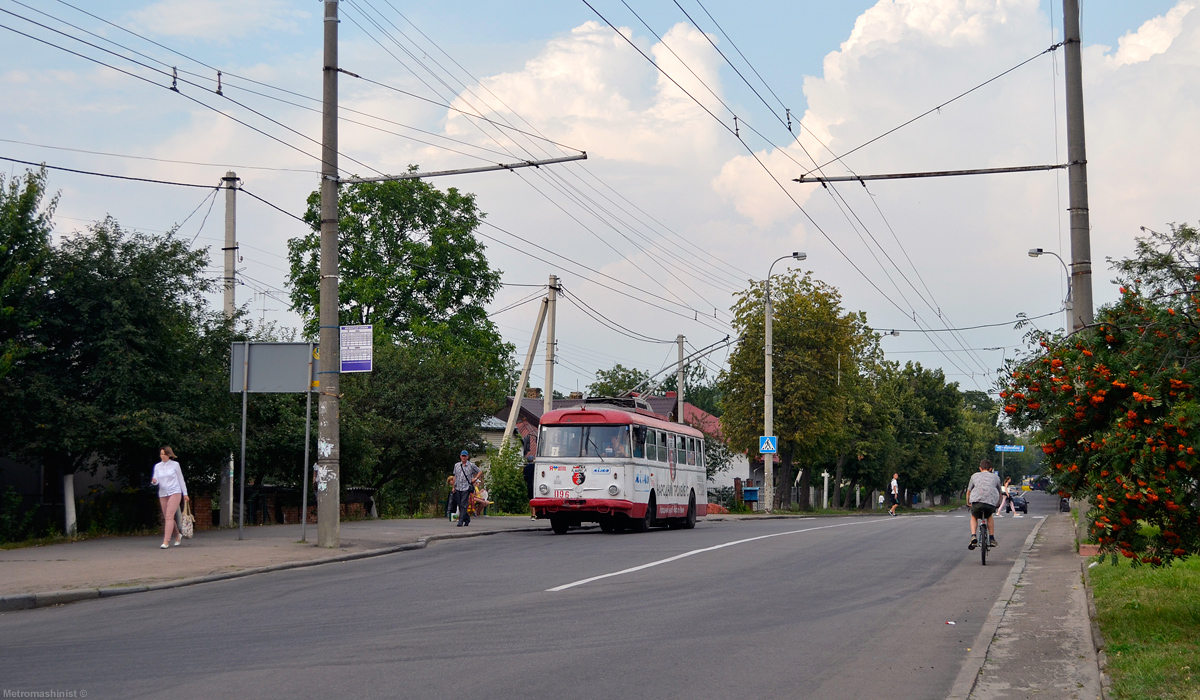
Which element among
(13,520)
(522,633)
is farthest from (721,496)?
(522,633)

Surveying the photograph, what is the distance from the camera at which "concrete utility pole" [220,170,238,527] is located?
75.2 ft

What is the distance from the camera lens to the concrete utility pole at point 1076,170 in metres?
15.4

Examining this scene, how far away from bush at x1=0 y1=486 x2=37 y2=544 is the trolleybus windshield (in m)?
10.4

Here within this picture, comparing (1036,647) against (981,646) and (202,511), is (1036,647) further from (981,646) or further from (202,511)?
(202,511)

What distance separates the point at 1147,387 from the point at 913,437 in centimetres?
7790

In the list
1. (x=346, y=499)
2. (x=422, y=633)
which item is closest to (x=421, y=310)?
(x=346, y=499)

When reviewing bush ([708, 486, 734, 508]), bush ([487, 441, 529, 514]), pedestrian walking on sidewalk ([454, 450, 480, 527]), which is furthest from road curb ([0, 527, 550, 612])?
bush ([708, 486, 734, 508])

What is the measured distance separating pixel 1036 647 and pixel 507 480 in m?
25.8

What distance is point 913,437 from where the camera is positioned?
273ft

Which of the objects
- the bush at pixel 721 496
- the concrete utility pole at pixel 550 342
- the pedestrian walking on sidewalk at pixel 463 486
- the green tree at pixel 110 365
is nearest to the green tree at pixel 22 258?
the green tree at pixel 110 365

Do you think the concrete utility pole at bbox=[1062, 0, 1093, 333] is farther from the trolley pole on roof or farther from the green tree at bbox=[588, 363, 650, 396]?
the green tree at bbox=[588, 363, 650, 396]

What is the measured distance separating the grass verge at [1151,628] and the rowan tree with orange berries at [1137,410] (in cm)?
67

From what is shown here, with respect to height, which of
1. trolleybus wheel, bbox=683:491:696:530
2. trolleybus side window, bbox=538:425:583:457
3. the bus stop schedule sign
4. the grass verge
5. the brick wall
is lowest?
trolleybus wheel, bbox=683:491:696:530

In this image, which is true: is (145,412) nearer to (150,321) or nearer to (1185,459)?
(150,321)
